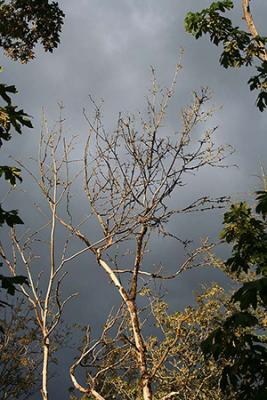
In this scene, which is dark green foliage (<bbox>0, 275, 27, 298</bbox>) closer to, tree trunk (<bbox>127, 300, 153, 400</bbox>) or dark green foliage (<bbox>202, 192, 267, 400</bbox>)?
dark green foliage (<bbox>202, 192, 267, 400</bbox>)

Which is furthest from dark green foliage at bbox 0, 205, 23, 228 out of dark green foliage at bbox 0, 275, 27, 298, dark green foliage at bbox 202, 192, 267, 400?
dark green foliage at bbox 202, 192, 267, 400

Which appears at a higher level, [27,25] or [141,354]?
[27,25]

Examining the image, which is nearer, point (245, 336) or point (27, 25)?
point (245, 336)

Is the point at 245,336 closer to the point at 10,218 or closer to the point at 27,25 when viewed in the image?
the point at 10,218

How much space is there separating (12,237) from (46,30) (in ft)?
14.7

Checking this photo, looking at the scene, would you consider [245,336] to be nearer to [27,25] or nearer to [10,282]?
[10,282]

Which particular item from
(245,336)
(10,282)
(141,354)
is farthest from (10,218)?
(141,354)

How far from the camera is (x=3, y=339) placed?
15.1m

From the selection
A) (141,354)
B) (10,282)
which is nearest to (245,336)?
(10,282)

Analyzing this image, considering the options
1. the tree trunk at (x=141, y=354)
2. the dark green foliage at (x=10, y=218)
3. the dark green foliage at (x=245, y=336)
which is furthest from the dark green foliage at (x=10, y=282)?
the tree trunk at (x=141, y=354)

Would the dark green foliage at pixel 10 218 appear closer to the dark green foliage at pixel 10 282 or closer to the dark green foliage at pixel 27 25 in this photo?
the dark green foliage at pixel 10 282

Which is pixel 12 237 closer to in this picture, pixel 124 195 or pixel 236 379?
pixel 124 195

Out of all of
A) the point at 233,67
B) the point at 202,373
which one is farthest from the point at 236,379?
the point at 202,373

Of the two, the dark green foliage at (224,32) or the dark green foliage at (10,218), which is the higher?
the dark green foliage at (224,32)
